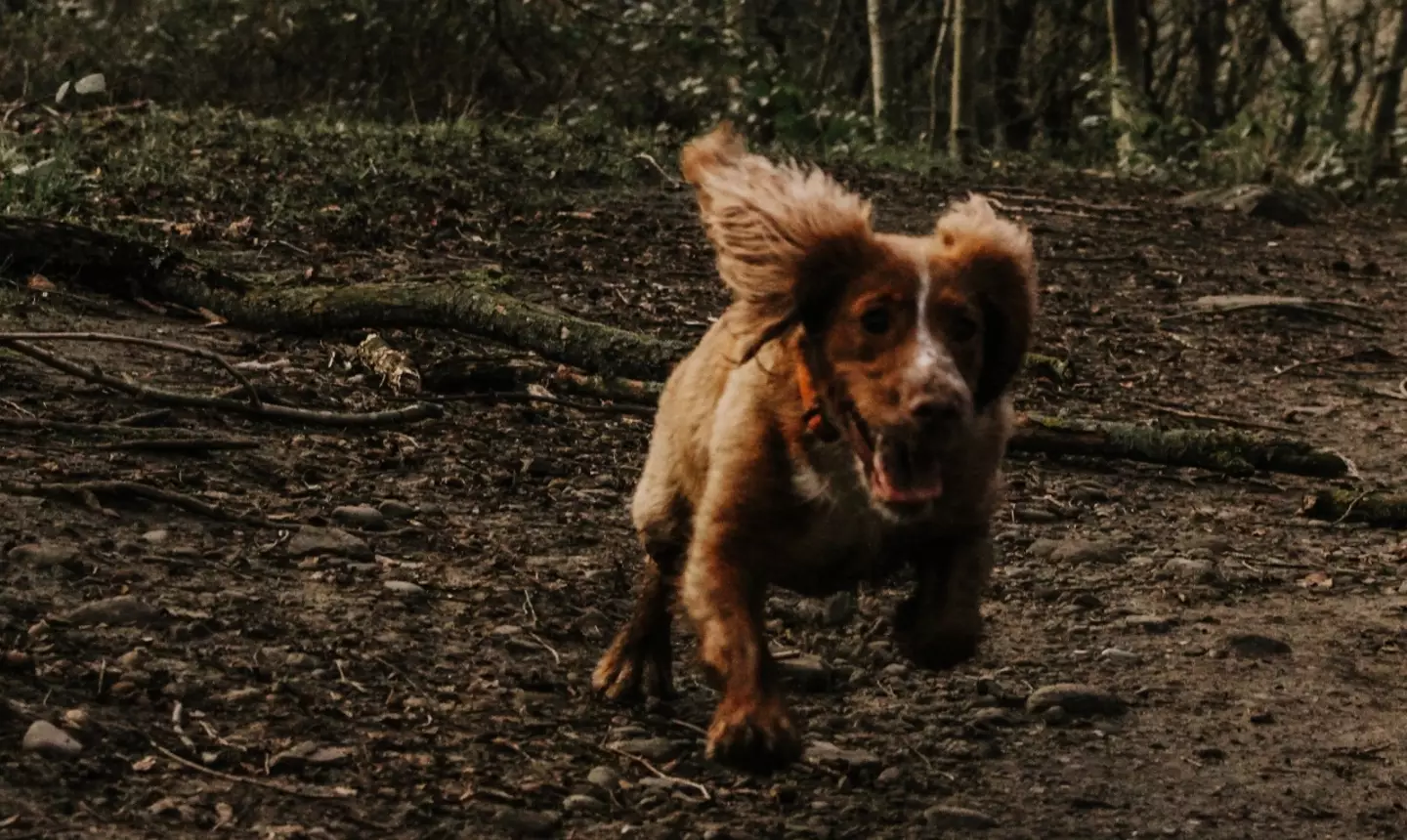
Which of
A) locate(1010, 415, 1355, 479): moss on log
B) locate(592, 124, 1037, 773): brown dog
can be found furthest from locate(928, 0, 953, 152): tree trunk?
locate(592, 124, 1037, 773): brown dog

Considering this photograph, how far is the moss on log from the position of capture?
766cm

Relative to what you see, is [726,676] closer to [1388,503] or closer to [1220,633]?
[1220,633]

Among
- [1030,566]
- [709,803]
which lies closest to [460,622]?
[709,803]

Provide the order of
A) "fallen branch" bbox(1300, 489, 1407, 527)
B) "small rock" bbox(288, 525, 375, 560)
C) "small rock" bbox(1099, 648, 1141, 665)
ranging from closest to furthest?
"small rock" bbox(288, 525, 375, 560)
"small rock" bbox(1099, 648, 1141, 665)
"fallen branch" bbox(1300, 489, 1407, 527)

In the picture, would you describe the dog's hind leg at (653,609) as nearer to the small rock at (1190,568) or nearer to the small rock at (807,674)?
the small rock at (807,674)

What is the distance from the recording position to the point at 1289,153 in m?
16.3

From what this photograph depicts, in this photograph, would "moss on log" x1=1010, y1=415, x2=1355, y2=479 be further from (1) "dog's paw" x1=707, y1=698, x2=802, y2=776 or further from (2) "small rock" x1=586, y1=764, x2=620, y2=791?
(1) "dog's paw" x1=707, y1=698, x2=802, y2=776

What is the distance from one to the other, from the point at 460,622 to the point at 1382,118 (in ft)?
55.5

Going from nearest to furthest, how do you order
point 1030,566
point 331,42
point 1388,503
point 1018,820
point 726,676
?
point 726,676 → point 1018,820 → point 1030,566 → point 1388,503 → point 331,42

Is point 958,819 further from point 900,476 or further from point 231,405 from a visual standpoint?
point 231,405

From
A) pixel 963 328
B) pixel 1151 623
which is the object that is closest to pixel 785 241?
pixel 963 328

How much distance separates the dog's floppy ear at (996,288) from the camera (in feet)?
14.7

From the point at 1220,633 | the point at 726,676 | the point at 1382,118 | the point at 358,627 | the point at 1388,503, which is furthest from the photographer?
the point at 1382,118

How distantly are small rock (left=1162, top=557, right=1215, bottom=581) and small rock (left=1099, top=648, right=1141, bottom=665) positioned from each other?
820 mm
